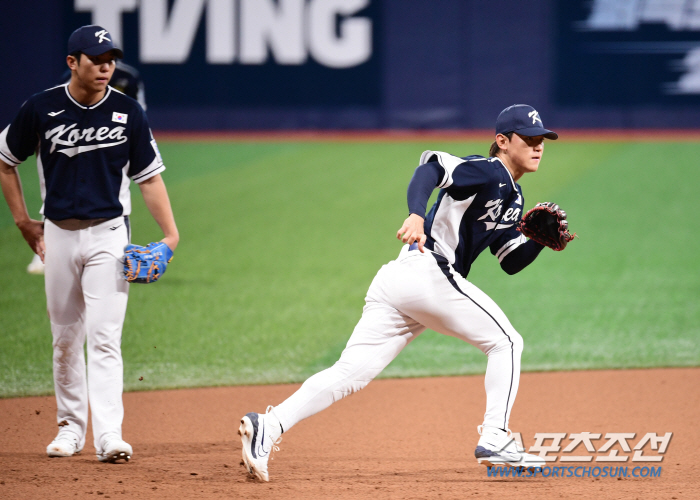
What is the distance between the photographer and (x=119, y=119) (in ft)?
12.3

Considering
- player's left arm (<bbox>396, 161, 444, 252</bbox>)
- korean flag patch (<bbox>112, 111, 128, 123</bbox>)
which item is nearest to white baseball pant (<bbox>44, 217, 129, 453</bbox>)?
korean flag patch (<bbox>112, 111, 128, 123</bbox>)

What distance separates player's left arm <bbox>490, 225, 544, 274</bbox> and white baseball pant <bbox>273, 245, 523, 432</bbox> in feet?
1.32

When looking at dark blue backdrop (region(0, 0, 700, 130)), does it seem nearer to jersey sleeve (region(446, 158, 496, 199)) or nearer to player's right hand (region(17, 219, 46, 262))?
player's right hand (region(17, 219, 46, 262))

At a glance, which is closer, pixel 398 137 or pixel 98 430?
pixel 98 430

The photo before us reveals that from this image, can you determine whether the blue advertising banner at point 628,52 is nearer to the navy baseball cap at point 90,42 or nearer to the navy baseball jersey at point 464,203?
the navy baseball jersey at point 464,203

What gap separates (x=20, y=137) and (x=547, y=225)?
2.36 m

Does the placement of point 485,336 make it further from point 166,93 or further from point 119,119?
point 166,93

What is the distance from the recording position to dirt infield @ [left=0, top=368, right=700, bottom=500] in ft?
11.6

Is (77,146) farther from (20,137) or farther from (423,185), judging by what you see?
(423,185)

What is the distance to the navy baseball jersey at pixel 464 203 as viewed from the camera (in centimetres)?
351

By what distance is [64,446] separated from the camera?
3.93 metres

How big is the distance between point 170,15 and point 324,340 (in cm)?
1500

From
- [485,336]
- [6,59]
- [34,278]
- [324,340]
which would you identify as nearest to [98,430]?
[485,336]

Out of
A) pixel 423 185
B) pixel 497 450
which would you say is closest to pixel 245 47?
pixel 423 185
